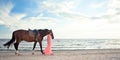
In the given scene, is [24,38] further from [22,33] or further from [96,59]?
[96,59]

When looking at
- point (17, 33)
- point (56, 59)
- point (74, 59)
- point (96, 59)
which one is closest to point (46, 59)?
point (56, 59)

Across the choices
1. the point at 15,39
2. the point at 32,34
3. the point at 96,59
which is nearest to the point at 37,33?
the point at 32,34

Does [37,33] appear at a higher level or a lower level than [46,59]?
higher

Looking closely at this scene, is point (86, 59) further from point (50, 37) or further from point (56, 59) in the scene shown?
point (50, 37)

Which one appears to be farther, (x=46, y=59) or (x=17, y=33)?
(x=17, y=33)

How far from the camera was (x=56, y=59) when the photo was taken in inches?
616

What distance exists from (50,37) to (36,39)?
1221 mm

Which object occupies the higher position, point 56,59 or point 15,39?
point 15,39

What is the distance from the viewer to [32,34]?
1927 cm

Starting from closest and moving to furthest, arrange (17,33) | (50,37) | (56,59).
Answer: (56,59), (17,33), (50,37)

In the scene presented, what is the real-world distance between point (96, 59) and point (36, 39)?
548cm

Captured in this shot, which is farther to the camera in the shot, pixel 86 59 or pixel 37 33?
pixel 37 33

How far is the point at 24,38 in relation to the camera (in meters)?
19.2

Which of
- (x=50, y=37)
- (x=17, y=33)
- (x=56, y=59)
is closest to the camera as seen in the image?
(x=56, y=59)
